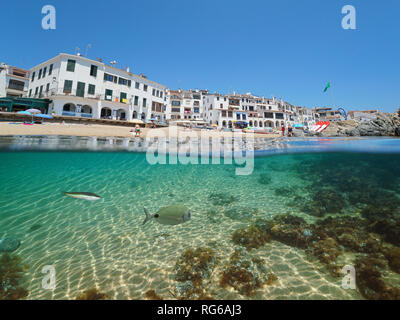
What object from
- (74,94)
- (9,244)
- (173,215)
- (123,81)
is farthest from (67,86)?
(173,215)

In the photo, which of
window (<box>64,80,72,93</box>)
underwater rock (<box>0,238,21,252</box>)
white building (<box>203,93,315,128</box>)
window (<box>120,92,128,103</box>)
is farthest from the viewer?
white building (<box>203,93,315,128</box>)

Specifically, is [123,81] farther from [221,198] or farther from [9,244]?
[9,244]

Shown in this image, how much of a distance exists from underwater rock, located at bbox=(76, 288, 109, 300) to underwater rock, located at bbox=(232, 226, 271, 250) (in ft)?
12.8

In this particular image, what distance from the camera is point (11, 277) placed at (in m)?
4.26

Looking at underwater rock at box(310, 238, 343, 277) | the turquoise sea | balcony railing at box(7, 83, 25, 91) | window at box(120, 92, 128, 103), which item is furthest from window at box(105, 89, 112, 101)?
underwater rock at box(310, 238, 343, 277)

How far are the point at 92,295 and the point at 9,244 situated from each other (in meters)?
4.38

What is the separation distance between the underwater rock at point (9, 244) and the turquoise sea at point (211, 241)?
15 centimetres

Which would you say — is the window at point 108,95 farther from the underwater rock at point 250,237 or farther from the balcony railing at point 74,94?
the underwater rock at point 250,237

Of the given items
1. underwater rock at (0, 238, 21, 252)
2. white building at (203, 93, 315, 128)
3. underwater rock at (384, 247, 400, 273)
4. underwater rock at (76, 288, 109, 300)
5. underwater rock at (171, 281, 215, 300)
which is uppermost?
white building at (203, 93, 315, 128)

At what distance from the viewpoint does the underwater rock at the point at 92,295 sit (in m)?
3.67

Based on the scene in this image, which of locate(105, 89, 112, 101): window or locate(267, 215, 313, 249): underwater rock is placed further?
locate(105, 89, 112, 101): window

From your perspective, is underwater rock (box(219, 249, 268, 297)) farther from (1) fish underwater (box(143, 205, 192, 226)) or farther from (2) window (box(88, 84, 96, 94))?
(2) window (box(88, 84, 96, 94))

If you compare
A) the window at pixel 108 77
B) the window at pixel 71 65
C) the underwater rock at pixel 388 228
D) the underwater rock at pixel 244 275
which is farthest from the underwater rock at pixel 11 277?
the window at pixel 108 77

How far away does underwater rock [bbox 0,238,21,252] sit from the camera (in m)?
5.40
